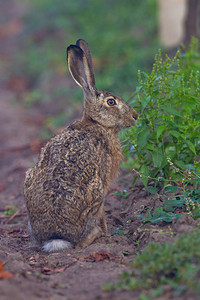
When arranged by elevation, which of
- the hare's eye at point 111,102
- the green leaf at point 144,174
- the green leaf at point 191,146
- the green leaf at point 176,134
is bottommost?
the green leaf at point 144,174

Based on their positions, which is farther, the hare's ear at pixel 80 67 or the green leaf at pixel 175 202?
the hare's ear at pixel 80 67

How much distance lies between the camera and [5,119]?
11562 millimetres

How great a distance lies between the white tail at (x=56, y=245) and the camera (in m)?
4.79

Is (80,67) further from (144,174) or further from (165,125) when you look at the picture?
(144,174)

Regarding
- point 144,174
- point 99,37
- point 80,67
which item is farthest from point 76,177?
point 99,37

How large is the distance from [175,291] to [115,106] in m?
2.83

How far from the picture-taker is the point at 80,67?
5.57m

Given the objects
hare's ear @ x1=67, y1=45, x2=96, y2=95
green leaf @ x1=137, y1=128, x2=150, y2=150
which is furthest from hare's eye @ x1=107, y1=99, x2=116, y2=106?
green leaf @ x1=137, y1=128, x2=150, y2=150

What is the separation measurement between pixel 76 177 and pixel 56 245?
0.70 meters

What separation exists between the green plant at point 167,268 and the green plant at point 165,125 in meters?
1.39

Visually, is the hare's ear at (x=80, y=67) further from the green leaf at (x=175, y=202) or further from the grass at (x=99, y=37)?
the grass at (x=99, y=37)

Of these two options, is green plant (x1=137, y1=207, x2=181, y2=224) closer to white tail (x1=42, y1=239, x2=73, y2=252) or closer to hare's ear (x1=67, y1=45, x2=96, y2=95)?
white tail (x1=42, y1=239, x2=73, y2=252)

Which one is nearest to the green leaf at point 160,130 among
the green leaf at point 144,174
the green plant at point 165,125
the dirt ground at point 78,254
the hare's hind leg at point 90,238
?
the green plant at point 165,125

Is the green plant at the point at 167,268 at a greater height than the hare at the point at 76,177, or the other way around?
the hare at the point at 76,177
